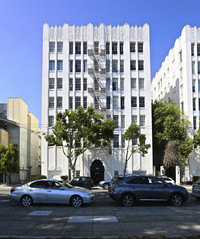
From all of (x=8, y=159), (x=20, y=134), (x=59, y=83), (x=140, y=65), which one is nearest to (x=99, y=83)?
(x=59, y=83)

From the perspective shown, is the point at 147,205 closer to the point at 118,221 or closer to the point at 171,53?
the point at 118,221

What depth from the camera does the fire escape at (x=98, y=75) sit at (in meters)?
42.6

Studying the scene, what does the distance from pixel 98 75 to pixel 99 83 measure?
1.46m

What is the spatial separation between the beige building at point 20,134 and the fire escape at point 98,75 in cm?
1312

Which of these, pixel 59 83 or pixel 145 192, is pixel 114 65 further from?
pixel 145 192

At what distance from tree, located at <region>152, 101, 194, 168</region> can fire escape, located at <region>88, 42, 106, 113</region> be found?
8870 mm

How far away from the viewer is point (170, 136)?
40781 mm

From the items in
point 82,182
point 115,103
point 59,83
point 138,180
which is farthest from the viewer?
point 59,83

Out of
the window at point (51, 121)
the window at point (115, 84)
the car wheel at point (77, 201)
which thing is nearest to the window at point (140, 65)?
the window at point (115, 84)

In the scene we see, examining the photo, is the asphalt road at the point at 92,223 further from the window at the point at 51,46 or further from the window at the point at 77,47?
the window at the point at 51,46

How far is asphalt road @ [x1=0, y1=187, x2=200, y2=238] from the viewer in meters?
8.66

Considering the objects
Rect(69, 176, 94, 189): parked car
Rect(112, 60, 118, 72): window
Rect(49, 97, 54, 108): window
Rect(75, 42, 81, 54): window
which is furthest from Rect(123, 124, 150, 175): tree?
Rect(75, 42, 81, 54): window

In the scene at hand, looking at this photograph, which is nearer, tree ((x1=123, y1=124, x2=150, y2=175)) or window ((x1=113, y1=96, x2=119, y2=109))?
tree ((x1=123, y1=124, x2=150, y2=175))

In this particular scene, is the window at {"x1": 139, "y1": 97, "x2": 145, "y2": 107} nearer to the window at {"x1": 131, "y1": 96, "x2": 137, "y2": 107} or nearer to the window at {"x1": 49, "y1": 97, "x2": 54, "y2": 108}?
the window at {"x1": 131, "y1": 96, "x2": 137, "y2": 107}
